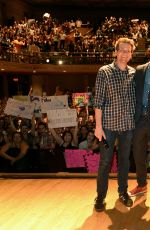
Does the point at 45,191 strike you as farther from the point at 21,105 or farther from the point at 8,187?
the point at 21,105

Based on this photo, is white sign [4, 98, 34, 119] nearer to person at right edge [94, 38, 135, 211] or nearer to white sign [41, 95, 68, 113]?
white sign [41, 95, 68, 113]

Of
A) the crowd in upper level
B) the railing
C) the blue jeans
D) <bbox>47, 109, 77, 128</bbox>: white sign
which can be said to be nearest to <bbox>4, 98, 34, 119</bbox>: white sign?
<bbox>47, 109, 77, 128</bbox>: white sign

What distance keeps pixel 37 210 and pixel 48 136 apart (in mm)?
1680

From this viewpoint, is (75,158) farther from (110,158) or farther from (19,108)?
(110,158)

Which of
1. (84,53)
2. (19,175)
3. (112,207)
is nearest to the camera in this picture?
(112,207)

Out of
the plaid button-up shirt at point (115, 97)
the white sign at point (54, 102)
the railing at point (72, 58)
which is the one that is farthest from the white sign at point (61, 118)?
the railing at point (72, 58)

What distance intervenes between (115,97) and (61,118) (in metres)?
1.80

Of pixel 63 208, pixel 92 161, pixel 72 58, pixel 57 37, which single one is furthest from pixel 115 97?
pixel 57 37

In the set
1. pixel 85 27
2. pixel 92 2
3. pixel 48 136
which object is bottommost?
pixel 48 136

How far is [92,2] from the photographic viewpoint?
21.2 m

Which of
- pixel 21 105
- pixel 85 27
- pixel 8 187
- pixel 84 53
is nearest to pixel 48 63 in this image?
pixel 84 53

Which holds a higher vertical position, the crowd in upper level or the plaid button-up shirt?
the crowd in upper level

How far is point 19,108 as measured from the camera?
545 cm

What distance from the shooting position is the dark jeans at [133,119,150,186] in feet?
11.2
